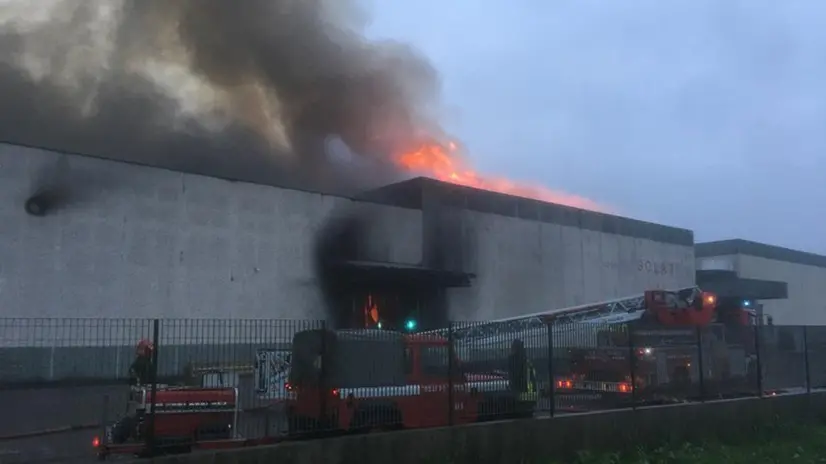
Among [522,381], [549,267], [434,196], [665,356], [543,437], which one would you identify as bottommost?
[543,437]

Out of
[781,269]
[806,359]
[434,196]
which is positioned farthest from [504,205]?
[781,269]

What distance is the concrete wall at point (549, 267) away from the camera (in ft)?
108

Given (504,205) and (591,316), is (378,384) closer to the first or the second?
(591,316)

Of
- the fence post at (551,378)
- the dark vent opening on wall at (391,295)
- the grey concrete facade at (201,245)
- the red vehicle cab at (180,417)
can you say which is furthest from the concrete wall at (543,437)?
the dark vent opening on wall at (391,295)

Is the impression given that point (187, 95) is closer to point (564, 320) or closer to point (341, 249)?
point (341, 249)

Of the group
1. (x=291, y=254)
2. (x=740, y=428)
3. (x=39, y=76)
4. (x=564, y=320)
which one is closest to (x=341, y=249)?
(x=291, y=254)

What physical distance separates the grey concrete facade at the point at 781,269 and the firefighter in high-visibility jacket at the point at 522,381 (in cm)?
4755

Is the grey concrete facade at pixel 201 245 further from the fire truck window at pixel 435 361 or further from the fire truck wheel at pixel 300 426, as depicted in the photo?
the fire truck wheel at pixel 300 426

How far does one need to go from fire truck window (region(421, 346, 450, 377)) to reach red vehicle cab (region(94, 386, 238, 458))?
280cm

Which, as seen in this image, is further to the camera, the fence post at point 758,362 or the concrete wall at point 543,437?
the fence post at point 758,362

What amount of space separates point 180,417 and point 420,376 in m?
3.38

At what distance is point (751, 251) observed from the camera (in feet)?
191

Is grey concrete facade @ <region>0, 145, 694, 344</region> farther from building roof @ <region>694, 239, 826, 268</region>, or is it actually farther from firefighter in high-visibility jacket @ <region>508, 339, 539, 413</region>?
building roof @ <region>694, 239, 826, 268</region>

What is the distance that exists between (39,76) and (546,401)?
78.1 ft
